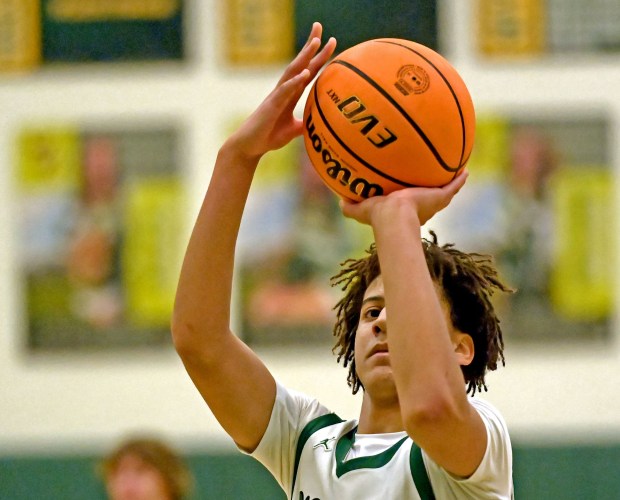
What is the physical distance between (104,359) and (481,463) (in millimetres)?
5092

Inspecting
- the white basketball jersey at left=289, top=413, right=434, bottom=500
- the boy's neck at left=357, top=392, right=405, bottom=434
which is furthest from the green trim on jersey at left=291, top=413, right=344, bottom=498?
the boy's neck at left=357, top=392, right=405, bottom=434

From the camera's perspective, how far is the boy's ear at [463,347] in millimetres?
2324

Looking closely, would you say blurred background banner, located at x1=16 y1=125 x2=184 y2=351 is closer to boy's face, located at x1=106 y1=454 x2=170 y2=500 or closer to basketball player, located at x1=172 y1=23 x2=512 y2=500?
boy's face, located at x1=106 y1=454 x2=170 y2=500

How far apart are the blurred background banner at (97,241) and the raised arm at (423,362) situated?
16.1 ft

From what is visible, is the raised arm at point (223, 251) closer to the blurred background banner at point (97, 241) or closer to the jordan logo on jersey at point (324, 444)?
the jordan logo on jersey at point (324, 444)

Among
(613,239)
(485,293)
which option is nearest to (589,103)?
(613,239)

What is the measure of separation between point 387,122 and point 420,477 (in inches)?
25.8

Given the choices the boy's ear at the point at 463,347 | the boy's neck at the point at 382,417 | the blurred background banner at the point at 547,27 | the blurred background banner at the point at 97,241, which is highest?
the blurred background banner at the point at 547,27

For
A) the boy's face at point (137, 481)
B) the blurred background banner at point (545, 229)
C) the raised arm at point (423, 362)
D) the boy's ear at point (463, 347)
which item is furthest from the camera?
the blurred background banner at point (545, 229)

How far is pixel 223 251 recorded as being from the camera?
2293 millimetres

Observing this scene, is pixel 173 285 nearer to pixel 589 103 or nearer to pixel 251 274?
pixel 251 274

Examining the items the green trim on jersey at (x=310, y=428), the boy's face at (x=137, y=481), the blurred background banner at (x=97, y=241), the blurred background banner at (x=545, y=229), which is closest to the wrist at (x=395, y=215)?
the green trim on jersey at (x=310, y=428)

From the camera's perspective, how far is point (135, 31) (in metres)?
6.93

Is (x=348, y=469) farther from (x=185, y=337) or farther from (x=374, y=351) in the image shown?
(x=185, y=337)
